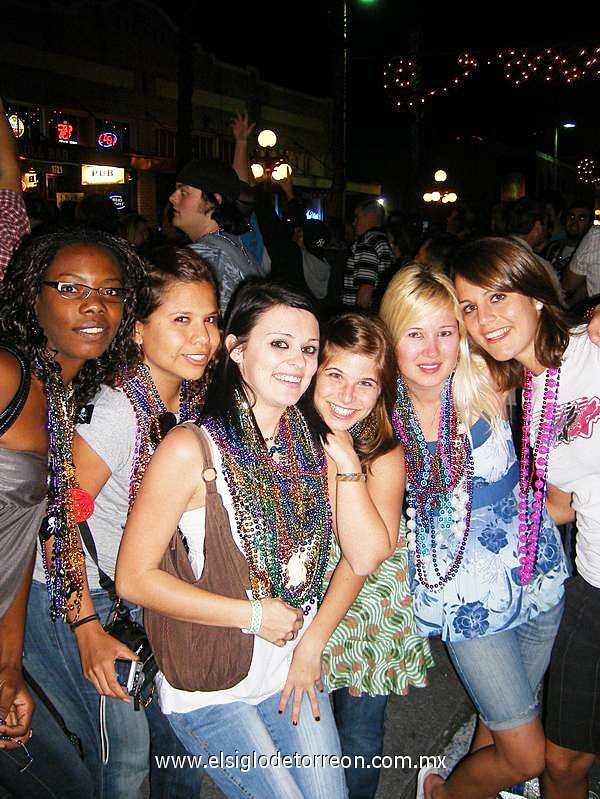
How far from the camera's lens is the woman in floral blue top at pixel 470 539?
2.40 meters

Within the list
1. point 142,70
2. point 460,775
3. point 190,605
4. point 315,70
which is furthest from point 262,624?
point 315,70

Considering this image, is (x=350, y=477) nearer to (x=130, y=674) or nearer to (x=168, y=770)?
(x=130, y=674)

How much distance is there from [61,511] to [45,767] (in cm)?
80

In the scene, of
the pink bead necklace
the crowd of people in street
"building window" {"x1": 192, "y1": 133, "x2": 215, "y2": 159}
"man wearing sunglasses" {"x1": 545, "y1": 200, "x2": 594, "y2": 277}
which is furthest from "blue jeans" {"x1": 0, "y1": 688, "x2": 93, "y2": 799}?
"building window" {"x1": 192, "y1": 133, "x2": 215, "y2": 159}

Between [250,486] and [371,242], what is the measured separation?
559 centimetres

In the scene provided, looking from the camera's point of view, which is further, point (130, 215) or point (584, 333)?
point (130, 215)

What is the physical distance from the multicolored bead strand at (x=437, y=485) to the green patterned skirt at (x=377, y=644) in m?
0.14

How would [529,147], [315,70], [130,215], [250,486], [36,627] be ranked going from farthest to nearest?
[529,147] → [315,70] → [130,215] → [36,627] → [250,486]

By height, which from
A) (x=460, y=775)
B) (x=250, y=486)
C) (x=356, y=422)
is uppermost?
(x=356, y=422)

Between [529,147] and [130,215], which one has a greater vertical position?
[529,147]

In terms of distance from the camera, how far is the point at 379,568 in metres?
2.49

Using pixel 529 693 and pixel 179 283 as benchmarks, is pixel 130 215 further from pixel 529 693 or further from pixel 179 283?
pixel 529 693

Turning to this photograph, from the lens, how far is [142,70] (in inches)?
794

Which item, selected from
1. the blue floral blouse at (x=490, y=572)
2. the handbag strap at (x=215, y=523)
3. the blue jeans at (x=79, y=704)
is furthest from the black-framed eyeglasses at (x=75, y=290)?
the blue floral blouse at (x=490, y=572)
